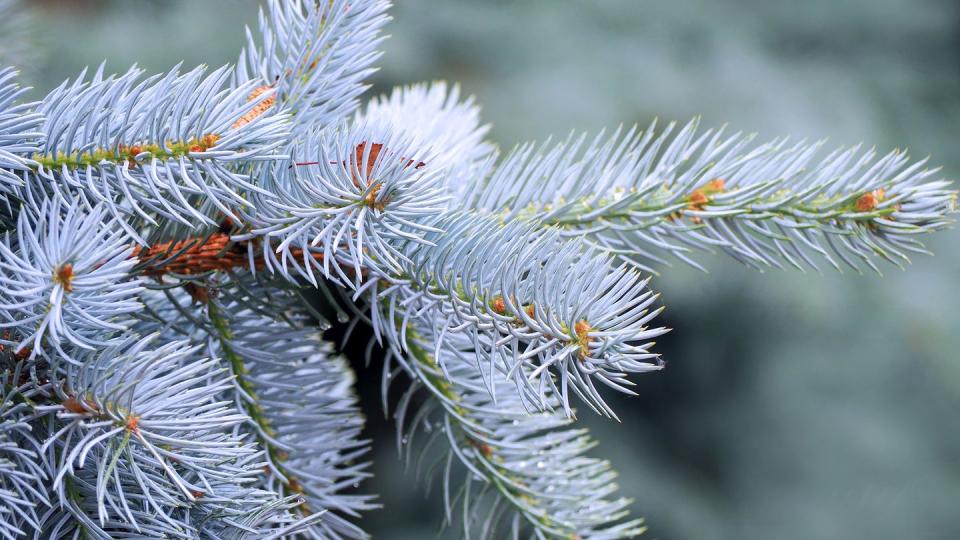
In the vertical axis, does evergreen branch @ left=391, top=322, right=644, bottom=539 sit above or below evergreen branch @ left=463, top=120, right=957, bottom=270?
below

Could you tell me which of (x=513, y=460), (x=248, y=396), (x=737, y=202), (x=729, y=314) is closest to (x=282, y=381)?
(x=248, y=396)

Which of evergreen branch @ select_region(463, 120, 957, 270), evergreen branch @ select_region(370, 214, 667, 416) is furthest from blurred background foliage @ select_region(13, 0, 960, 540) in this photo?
evergreen branch @ select_region(370, 214, 667, 416)

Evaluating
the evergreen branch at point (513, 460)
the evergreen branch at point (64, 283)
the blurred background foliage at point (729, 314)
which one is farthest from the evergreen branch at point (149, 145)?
the blurred background foliage at point (729, 314)

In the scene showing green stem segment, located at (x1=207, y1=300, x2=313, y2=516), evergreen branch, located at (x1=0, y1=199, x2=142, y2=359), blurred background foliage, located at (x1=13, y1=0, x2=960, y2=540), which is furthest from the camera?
blurred background foliage, located at (x1=13, y1=0, x2=960, y2=540)

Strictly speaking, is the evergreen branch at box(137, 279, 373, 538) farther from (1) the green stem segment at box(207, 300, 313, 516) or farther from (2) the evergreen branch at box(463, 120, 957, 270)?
(2) the evergreen branch at box(463, 120, 957, 270)

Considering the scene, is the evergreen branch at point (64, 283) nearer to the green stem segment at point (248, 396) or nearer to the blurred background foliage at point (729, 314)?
the green stem segment at point (248, 396)

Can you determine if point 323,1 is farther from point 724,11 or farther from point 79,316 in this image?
point 724,11

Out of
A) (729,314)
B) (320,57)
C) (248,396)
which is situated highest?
(729,314)

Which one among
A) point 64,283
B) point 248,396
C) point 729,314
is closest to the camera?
point 64,283

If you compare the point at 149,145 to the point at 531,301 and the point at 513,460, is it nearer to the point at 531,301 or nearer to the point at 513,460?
the point at 531,301
